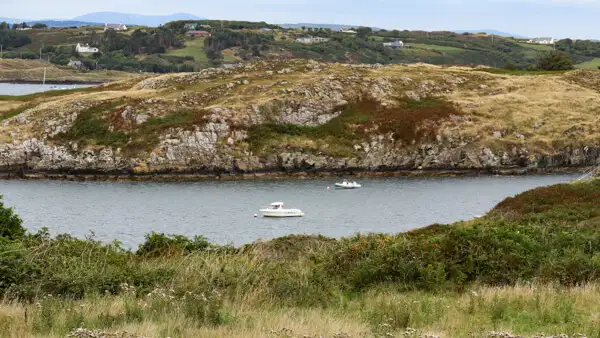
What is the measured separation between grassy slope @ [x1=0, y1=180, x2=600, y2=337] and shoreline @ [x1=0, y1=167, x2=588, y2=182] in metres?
67.4

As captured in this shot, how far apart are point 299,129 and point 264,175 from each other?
30.2 feet

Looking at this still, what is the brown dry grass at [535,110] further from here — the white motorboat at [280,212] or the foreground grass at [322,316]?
the foreground grass at [322,316]

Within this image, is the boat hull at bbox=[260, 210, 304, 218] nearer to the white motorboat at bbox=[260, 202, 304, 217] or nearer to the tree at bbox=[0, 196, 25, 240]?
the white motorboat at bbox=[260, 202, 304, 217]

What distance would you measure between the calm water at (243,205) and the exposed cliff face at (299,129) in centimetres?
449

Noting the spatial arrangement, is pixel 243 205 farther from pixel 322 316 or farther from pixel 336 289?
pixel 322 316

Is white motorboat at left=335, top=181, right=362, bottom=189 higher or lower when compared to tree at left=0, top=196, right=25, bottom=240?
lower

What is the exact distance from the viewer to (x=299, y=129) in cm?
9969

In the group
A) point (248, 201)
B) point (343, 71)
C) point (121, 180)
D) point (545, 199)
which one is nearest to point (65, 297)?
point (545, 199)

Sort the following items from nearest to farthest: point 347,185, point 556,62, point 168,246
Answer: point 168,246 → point 347,185 → point 556,62

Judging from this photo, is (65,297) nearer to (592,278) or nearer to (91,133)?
(592,278)

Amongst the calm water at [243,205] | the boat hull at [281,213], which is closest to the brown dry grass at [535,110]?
the calm water at [243,205]

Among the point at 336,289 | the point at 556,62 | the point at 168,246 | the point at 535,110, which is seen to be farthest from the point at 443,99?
the point at 336,289

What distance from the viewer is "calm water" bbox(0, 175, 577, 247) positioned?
64188 mm

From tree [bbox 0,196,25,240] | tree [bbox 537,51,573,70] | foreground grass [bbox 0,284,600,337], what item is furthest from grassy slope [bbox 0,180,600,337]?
tree [bbox 537,51,573,70]
